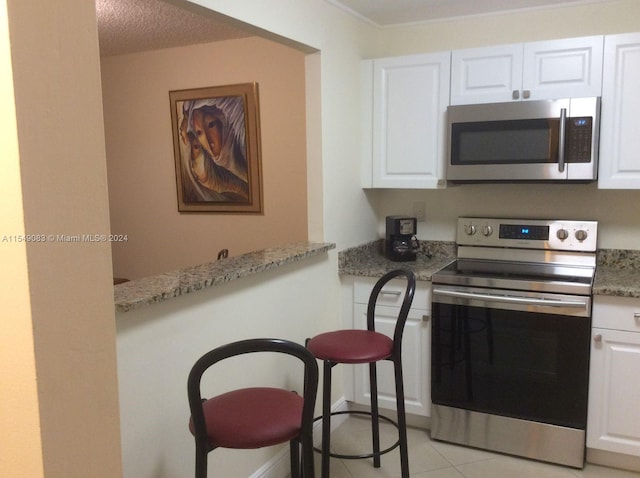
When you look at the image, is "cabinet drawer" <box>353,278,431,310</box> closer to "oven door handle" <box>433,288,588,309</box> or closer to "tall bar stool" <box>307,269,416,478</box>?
"oven door handle" <box>433,288,588,309</box>

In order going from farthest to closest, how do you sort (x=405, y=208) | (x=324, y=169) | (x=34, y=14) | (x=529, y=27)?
(x=405, y=208) → (x=529, y=27) → (x=324, y=169) → (x=34, y=14)

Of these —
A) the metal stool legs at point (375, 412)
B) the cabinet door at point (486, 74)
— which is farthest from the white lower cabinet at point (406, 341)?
the cabinet door at point (486, 74)

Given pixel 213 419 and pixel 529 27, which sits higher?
pixel 529 27

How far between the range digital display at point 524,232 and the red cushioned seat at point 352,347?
3.98 ft

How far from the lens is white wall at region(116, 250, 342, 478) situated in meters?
1.66

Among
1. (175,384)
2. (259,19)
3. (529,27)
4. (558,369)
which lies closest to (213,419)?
(175,384)

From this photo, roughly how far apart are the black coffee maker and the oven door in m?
0.42

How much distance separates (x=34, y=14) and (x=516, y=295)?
89.2 inches

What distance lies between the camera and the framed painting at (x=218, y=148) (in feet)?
11.9

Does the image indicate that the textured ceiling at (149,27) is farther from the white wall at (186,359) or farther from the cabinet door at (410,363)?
the cabinet door at (410,363)

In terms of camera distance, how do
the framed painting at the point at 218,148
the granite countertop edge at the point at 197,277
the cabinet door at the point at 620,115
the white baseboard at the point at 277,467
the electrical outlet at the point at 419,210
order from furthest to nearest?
the framed painting at the point at 218,148 → the electrical outlet at the point at 419,210 → the cabinet door at the point at 620,115 → the white baseboard at the point at 277,467 → the granite countertop edge at the point at 197,277

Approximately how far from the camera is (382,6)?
9.36ft

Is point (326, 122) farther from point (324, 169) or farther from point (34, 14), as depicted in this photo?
point (34, 14)

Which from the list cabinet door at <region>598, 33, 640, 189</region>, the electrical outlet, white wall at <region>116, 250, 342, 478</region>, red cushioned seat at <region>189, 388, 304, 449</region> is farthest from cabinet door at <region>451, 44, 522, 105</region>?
red cushioned seat at <region>189, 388, 304, 449</region>
